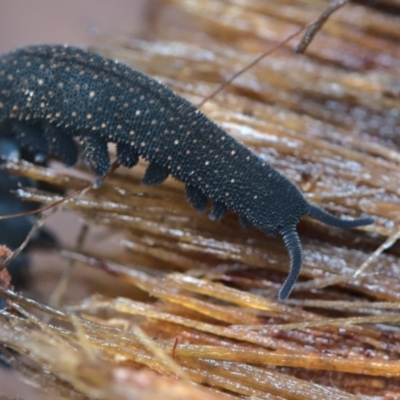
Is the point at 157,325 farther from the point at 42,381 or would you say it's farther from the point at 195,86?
the point at 195,86

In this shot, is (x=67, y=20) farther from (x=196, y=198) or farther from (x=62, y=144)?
(x=196, y=198)

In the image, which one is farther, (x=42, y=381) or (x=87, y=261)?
(x=87, y=261)

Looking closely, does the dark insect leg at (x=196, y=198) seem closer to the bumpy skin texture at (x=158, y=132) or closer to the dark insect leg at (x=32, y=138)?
the bumpy skin texture at (x=158, y=132)

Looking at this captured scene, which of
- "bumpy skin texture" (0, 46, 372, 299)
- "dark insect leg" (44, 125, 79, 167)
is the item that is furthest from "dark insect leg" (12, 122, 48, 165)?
"bumpy skin texture" (0, 46, 372, 299)

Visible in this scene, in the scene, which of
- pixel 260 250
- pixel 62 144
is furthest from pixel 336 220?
pixel 62 144

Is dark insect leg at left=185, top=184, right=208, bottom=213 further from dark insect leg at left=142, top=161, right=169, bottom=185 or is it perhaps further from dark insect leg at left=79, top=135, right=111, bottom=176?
dark insect leg at left=79, top=135, right=111, bottom=176

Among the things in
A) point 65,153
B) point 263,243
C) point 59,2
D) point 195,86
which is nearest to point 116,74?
point 65,153

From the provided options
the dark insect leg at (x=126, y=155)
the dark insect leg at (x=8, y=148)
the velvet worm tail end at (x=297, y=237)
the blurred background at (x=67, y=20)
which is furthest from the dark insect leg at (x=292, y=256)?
the blurred background at (x=67, y=20)
